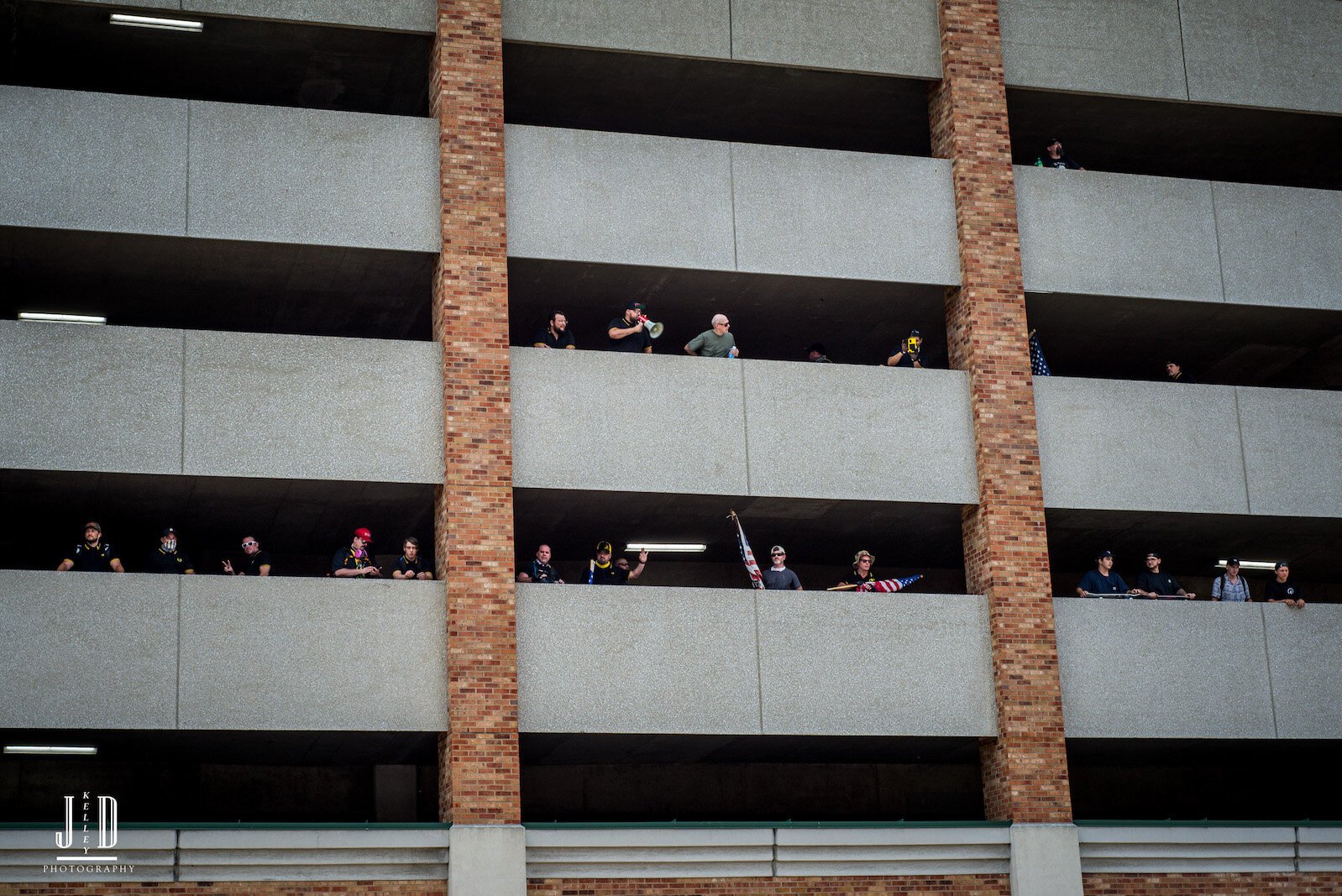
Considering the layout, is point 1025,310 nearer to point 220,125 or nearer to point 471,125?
point 471,125

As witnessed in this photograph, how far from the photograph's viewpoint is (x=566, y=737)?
74.1 feet

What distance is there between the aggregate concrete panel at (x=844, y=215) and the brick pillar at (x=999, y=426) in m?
0.45

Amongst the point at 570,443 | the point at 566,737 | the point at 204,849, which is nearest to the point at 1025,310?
the point at 570,443

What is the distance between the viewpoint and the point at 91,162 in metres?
Answer: 22.2

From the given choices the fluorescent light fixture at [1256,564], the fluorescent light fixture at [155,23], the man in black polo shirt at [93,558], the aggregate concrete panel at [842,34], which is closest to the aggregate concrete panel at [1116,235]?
the aggregate concrete panel at [842,34]

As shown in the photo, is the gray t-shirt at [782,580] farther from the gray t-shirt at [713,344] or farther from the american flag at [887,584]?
the gray t-shirt at [713,344]

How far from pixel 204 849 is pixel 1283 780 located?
19871 mm

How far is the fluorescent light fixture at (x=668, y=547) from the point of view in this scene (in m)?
26.3

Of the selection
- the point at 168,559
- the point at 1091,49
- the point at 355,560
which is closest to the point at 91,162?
the point at 168,559

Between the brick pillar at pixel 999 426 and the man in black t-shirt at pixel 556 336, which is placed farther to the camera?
the man in black t-shirt at pixel 556 336

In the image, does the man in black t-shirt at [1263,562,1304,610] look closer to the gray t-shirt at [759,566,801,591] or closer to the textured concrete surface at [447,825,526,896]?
the gray t-shirt at [759,566,801,591]

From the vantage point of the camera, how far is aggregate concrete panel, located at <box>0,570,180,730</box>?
65.9 feet

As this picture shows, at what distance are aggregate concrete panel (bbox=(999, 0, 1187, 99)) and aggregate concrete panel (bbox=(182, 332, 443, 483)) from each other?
35.5 feet

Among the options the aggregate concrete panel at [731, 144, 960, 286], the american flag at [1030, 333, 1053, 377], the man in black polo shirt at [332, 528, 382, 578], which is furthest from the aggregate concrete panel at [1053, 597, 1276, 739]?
the man in black polo shirt at [332, 528, 382, 578]
